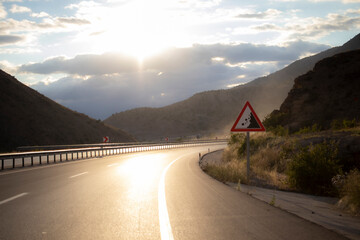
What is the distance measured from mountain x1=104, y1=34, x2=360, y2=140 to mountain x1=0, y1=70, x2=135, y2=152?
57226 millimetres

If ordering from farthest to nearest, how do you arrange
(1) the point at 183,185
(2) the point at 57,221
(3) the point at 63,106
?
(3) the point at 63,106
(1) the point at 183,185
(2) the point at 57,221

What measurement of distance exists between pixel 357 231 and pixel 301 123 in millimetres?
27568

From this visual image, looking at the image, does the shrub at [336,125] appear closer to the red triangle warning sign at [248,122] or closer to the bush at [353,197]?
the red triangle warning sign at [248,122]

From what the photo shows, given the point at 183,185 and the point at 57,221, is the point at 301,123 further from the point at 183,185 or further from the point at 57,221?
the point at 57,221

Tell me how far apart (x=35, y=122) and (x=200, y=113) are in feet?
310

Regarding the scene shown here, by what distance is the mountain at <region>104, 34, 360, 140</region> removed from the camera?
137 m

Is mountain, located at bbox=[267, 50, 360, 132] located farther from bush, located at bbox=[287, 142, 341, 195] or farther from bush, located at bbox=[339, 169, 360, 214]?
bush, located at bbox=[339, 169, 360, 214]

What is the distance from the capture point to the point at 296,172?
37.7 feet

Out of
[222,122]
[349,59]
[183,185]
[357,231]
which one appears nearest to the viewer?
[357,231]

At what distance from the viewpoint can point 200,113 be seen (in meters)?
149

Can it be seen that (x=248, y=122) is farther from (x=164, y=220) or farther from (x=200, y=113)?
(x=200, y=113)

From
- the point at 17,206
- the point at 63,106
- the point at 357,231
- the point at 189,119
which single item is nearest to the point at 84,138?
the point at 63,106

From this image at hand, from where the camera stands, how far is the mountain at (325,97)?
104 ft

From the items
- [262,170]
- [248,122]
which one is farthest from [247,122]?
[262,170]
